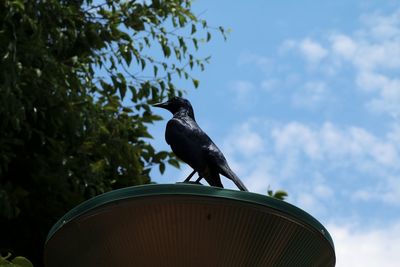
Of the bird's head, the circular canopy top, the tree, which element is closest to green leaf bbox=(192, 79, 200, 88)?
the tree

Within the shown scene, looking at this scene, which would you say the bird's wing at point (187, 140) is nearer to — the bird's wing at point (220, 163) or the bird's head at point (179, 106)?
the bird's wing at point (220, 163)

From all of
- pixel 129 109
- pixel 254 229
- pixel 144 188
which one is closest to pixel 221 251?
pixel 254 229

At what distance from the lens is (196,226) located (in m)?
3.72

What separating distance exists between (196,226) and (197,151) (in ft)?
2.13

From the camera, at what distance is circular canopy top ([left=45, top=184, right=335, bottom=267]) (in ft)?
12.2

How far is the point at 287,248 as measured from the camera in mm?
3811

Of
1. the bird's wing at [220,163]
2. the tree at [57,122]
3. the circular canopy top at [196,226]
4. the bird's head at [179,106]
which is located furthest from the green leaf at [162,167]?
the circular canopy top at [196,226]

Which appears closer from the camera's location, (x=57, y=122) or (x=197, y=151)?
(x=197, y=151)

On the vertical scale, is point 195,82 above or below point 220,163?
above

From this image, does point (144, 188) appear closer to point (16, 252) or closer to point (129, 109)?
point (16, 252)

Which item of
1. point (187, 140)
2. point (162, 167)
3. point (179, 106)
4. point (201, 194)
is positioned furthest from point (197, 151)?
point (162, 167)

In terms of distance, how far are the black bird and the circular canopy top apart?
368 millimetres

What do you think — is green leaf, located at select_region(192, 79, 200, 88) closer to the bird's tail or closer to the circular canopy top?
the bird's tail

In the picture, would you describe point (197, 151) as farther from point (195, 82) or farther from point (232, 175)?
point (195, 82)
